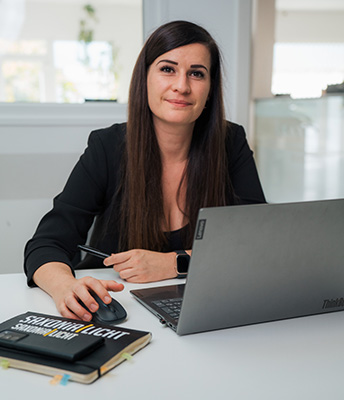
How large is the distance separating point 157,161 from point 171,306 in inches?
27.7

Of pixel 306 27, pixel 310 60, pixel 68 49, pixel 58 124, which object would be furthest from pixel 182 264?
pixel 306 27

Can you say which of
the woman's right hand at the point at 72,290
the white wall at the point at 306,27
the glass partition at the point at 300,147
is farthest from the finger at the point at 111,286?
the white wall at the point at 306,27

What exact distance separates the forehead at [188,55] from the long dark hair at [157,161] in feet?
0.04

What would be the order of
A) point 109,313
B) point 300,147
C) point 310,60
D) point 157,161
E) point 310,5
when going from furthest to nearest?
point 310,60 < point 310,5 < point 300,147 < point 157,161 < point 109,313

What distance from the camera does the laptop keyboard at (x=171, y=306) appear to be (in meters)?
0.87

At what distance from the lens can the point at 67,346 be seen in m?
0.68

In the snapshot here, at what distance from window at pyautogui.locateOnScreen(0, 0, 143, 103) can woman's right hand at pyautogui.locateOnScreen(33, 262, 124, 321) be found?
1369 millimetres

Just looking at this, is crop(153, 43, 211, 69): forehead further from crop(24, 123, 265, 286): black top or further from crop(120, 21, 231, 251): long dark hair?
crop(24, 123, 265, 286): black top

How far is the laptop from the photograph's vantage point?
0.71 meters

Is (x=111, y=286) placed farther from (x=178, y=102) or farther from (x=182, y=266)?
(x=178, y=102)

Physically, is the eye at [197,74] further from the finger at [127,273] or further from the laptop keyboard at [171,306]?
the laptop keyboard at [171,306]

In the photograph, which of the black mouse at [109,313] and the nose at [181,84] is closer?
the black mouse at [109,313]

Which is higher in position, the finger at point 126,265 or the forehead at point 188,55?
the forehead at point 188,55

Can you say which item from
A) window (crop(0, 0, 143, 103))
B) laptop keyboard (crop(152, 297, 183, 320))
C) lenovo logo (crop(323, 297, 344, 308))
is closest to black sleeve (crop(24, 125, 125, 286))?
laptop keyboard (crop(152, 297, 183, 320))
